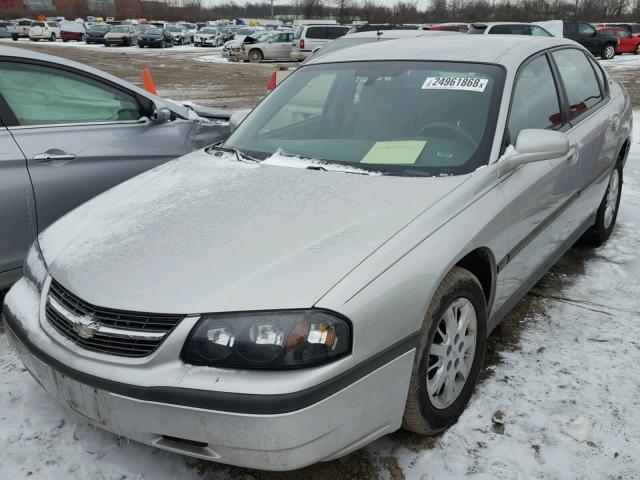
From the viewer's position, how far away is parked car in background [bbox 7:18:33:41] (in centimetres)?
5431

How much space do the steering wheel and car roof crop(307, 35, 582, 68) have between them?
1.54 feet

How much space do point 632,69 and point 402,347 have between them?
23.2 metres

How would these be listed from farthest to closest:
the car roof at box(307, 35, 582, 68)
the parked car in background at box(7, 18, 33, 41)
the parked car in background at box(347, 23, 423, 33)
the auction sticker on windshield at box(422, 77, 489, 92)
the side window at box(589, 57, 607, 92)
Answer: the parked car in background at box(7, 18, 33, 41)
the parked car in background at box(347, 23, 423, 33)
the side window at box(589, 57, 607, 92)
the car roof at box(307, 35, 582, 68)
the auction sticker on windshield at box(422, 77, 489, 92)

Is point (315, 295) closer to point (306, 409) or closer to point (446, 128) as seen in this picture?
point (306, 409)

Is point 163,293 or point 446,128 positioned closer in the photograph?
point 163,293

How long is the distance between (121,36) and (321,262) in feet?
149

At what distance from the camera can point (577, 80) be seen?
3.97 metres

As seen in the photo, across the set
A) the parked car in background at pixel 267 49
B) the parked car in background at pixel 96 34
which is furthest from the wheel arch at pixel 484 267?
the parked car in background at pixel 96 34

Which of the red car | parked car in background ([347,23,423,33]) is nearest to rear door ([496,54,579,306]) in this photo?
parked car in background ([347,23,423,33])

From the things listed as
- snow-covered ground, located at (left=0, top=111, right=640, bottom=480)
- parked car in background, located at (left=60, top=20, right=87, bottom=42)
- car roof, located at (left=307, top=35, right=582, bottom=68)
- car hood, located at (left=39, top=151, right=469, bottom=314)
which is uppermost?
parked car in background, located at (left=60, top=20, right=87, bottom=42)

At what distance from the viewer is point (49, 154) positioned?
3.63m

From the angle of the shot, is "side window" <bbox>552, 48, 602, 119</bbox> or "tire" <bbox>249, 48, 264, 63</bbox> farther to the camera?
"tire" <bbox>249, 48, 264, 63</bbox>

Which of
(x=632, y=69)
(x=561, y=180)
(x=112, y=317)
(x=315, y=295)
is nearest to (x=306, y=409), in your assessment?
(x=315, y=295)

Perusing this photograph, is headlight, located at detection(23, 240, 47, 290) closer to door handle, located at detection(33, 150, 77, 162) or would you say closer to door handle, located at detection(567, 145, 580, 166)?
door handle, located at detection(33, 150, 77, 162)
